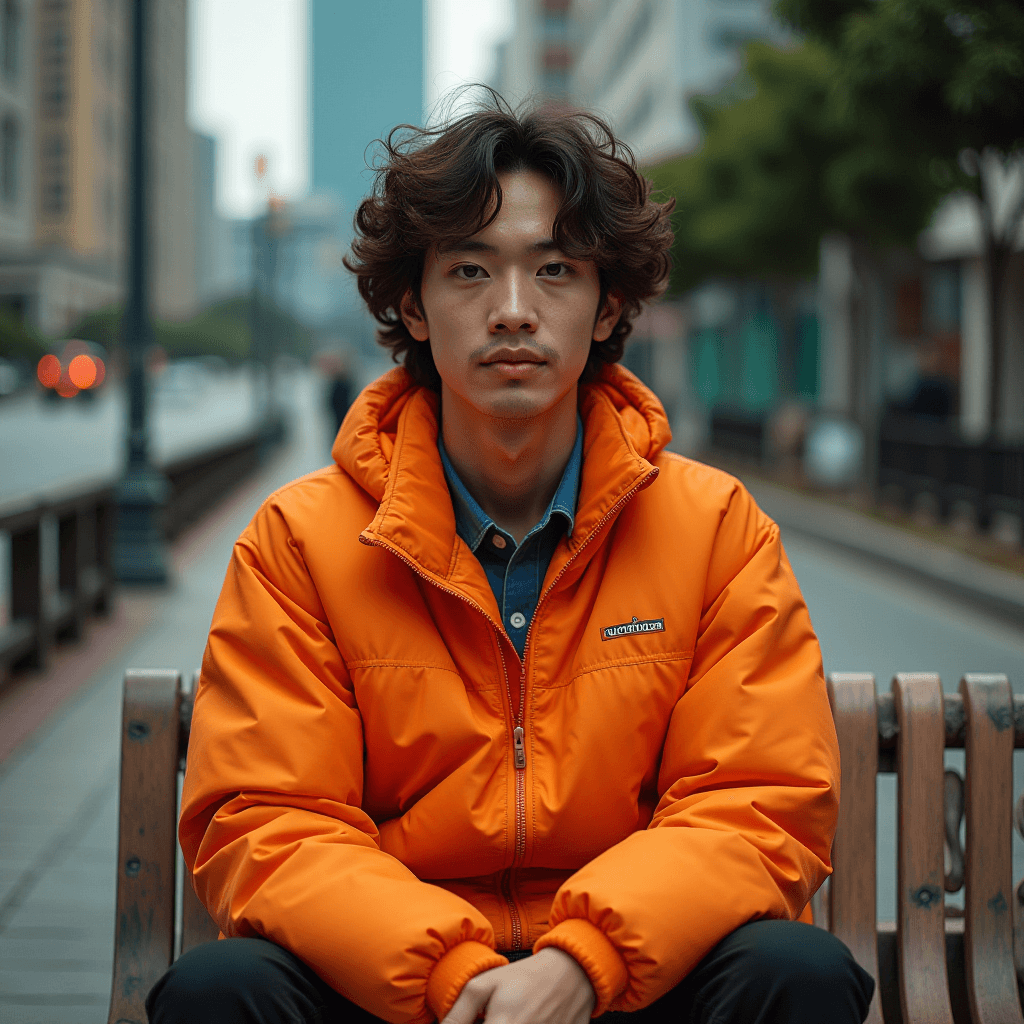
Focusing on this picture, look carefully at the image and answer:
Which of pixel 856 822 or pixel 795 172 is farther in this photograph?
pixel 795 172

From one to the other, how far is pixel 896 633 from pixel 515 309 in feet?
23.9

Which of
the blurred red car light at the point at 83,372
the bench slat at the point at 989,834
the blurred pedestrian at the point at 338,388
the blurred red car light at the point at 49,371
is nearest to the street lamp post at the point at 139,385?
the bench slat at the point at 989,834

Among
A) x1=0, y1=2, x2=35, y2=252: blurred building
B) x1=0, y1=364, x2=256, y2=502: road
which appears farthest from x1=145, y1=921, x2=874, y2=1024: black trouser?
x1=0, y1=2, x2=35, y2=252: blurred building

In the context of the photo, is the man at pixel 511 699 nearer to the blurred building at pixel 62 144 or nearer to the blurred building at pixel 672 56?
the blurred building at pixel 62 144

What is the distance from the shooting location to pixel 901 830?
8.62ft

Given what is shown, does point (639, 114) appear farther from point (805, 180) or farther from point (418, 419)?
point (418, 419)

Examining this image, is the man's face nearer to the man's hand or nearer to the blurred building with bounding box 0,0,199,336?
the man's hand

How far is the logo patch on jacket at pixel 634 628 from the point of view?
2318mm

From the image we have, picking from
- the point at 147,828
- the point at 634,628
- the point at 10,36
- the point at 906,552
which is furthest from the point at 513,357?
the point at 906,552

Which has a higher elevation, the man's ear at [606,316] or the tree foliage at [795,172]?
the tree foliage at [795,172]

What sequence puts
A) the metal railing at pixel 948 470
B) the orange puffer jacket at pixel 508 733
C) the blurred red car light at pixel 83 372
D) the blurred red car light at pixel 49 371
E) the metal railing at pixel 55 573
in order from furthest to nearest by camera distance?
1. the blurred red car light at pixel 83 372
2. the blurred red car light at pixel 49 371
3. the metal railing at pixel 948 470
4. the metal railing at pixel 55 573
5. the orange puffer jacket at pixel 508 733

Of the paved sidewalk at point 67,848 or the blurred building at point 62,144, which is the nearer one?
the paved sidewalk at point 67,848

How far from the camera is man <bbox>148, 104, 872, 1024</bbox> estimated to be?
6.63ft

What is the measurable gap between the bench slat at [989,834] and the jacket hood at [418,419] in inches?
31.7
